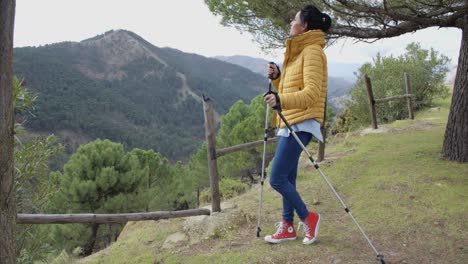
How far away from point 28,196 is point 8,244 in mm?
3915

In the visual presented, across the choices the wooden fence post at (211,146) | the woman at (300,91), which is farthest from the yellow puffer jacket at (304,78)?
the wooden fence post at (211,146)

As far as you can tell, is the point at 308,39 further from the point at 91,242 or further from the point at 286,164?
the point at 91,242

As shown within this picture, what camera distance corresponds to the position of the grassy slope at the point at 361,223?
3386 millimetres

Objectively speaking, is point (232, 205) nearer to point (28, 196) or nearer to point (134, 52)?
point (28, 196)

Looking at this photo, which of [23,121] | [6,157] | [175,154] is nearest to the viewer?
[6,157]

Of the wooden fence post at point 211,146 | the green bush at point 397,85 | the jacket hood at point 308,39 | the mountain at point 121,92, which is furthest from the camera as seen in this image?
the mountain at point 121,92

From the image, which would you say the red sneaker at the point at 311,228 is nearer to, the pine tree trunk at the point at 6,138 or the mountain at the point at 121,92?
the pine tree trunk at the point at 6,138

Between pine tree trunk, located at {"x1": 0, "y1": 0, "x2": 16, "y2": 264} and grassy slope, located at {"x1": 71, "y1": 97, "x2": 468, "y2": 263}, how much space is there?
6.55 ft

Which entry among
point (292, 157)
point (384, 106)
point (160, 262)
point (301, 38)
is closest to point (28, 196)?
point (160, 262)

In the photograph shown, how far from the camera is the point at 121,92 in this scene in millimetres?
121938

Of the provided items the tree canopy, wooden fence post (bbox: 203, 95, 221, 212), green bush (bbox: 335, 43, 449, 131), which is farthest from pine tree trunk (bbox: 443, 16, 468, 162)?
green bush (bbox: 335, 43, 449, 131)

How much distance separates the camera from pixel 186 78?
454 feet

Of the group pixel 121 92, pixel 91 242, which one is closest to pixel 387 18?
pixel 91 242

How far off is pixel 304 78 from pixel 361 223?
206cm
